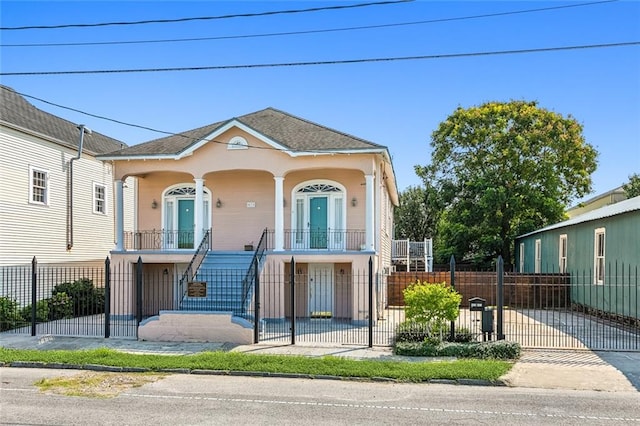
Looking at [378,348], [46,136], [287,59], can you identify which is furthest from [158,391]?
[46,136]

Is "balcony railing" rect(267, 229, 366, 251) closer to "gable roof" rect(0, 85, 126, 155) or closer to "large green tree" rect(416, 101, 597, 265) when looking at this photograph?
"gable roof" rect(0, 85, 126, 155)

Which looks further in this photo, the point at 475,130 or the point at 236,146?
the point at 475,130

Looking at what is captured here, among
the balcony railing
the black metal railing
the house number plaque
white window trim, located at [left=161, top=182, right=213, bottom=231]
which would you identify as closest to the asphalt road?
the house number plaque

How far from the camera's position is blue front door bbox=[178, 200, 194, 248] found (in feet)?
67.3

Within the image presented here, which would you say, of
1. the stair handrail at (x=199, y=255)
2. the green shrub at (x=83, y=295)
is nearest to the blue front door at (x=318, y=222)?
the stair handrail at (x=199, y=255)

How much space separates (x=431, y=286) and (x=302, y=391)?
4664mm

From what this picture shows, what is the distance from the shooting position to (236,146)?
18500 millimetres

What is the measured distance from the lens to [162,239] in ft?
67.7

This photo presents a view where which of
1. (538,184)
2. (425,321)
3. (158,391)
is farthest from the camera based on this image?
(538,184)

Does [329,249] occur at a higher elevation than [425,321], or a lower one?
higher

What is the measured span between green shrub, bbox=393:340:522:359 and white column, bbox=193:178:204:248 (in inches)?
345

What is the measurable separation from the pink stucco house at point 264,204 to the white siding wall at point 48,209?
323 cm

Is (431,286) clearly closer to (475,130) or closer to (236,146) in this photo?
(236,146)

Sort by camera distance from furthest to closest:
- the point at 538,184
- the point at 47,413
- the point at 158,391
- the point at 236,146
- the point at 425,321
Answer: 1. the point at 538,184
2. the point at 236,146
3. the point at 425,321
4. the point at 158,391
5. the point at 47,413
